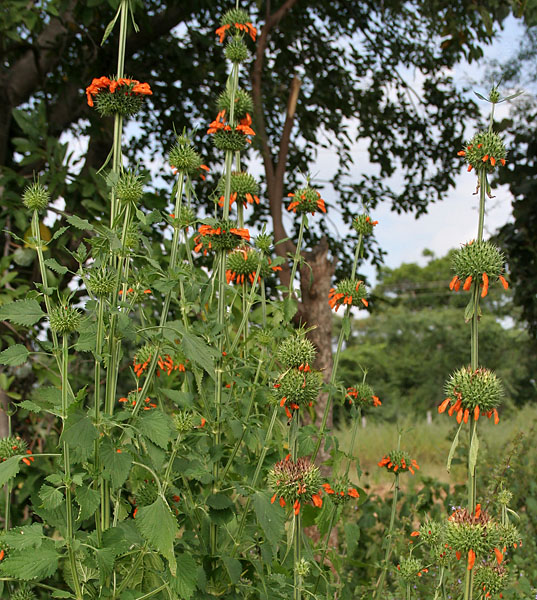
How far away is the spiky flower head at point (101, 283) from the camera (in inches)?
51.2

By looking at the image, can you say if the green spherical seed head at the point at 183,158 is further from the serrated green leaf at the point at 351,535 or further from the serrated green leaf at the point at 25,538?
the serrated green leaf at the point at 351,535

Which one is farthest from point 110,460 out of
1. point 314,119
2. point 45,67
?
point 314,119

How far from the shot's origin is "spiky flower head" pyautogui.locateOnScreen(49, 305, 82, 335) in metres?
1.27

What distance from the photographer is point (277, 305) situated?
6.26ft

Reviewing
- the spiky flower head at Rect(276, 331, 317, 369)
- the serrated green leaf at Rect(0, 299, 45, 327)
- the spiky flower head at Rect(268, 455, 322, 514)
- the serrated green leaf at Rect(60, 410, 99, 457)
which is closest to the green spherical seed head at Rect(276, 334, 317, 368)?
the spiky flower head at Rect(276, 331, 317, 369)

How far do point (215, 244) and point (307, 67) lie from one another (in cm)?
431

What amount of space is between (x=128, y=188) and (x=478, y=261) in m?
0.70

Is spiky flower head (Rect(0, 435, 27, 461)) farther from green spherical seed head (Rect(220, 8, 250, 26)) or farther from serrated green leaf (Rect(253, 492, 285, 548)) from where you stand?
green spherical seed head (Rect(220, 8, 250, 26))

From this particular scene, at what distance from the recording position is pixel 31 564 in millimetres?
1206

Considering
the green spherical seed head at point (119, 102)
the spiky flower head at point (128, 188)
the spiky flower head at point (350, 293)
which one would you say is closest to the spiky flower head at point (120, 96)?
the green spherical seed head at point (119, 102)

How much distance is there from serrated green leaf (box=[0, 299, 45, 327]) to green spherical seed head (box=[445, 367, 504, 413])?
2.70ft

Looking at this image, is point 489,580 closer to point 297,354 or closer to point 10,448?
point 297,354

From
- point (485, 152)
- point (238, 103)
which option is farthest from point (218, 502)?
point (238, 103)

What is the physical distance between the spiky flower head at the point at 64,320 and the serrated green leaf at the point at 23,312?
0.03 meters
